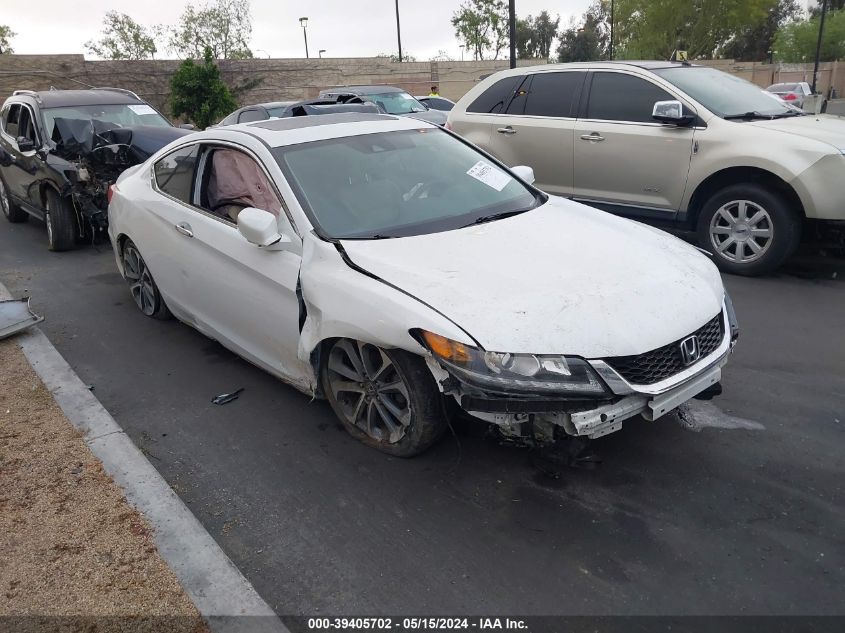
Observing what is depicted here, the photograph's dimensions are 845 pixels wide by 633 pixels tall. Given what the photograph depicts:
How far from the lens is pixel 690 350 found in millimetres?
3230

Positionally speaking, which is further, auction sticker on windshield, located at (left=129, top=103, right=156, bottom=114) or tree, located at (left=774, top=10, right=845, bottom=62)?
tree, located at (left=774, top=10, right=845, bottom=62)

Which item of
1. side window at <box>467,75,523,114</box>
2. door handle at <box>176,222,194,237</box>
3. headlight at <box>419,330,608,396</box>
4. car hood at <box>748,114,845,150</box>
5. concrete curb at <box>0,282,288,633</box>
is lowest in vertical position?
concrete curb at <box>0,282,288,633</box>

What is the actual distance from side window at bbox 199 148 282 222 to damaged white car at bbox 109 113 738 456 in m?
0.01

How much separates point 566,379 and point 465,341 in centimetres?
45

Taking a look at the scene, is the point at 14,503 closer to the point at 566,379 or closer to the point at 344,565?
the point at 344,565

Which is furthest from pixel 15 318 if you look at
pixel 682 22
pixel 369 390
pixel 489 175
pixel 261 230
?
pixel 682 22

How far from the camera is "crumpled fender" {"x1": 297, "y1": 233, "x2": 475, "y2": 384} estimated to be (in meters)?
3.12

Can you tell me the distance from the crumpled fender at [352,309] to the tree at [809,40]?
207ft

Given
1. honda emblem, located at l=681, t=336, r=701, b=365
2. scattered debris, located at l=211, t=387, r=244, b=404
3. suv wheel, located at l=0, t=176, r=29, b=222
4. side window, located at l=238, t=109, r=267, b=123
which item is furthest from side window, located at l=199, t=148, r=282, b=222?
side window, located at l=238, t=109, r=267, b=123

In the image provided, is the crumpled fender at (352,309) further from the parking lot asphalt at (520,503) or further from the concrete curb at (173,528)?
the concrete curb at (173,528)

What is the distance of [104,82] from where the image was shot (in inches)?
994

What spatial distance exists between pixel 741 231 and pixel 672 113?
49.4 inches

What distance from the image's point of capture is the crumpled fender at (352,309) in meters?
3.12

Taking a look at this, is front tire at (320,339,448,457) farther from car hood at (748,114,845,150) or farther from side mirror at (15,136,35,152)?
side mirror at (15,136,35,152)
